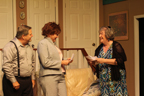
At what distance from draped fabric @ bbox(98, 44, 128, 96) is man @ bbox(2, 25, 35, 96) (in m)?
1.03

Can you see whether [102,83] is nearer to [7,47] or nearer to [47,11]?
[7,47]

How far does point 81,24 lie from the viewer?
618 centimetres

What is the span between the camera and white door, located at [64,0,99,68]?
6.05m

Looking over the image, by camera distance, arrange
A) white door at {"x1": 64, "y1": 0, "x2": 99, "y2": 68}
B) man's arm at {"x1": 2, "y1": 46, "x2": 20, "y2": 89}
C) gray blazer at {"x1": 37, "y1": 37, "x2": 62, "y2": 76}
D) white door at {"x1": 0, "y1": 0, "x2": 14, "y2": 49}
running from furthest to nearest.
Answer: white door at {"x1": 64, "y1": 0, "x2": 99, "y2": 68} → white door at {"x1": 0, "y1": 0, "x2": 14, "y2": 49} → gray blazer at {"x1": 37, "y1": 37, "x2": 62, "y2": 76} → man's arm at {"x1": 2, "y1": 46, "x2": 20, "y2": 89}

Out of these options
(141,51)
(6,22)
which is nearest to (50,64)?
(6,22)

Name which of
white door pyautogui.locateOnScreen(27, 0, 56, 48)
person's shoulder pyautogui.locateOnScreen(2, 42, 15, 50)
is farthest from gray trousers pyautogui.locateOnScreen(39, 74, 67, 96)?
white door pyautogui.locateOnScreen(27, 0, 56, 48)

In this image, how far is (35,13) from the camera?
573 centimetres

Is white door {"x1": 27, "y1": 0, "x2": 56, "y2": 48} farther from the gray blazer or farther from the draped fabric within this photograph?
the draped fabric

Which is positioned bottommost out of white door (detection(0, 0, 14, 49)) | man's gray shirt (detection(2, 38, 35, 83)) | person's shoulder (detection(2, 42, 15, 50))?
man's gray shirt (detection(2, 38, 35, 83))

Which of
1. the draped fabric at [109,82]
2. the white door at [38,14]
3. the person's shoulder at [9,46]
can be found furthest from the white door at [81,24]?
the person's shoulder at [9,46]

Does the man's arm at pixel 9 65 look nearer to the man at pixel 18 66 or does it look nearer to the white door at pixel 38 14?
the man at pixel 18 66

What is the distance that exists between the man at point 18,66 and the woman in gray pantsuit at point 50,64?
0.18m

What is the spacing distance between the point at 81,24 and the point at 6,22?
216 centimetres

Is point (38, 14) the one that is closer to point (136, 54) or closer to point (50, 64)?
point (136, 54)
